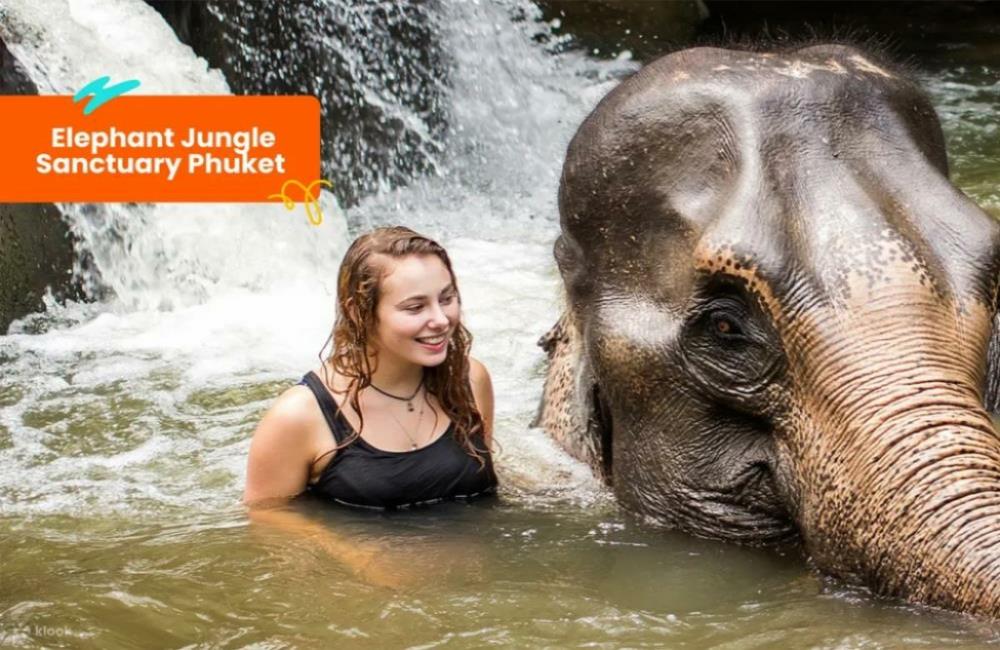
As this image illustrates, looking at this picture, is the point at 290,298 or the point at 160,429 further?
the point at 290,298

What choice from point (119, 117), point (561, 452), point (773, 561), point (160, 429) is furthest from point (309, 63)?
point (773, 561)

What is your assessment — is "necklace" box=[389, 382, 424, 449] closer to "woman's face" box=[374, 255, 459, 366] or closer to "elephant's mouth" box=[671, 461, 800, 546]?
"woman's face" box=[374, 255, 459, 366]

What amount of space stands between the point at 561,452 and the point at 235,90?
616 centimetres

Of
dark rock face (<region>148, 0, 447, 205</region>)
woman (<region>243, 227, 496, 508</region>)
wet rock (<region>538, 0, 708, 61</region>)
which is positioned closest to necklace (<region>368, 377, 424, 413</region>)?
woman (<region>243, 227, 496, 508</region>)

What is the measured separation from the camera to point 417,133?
35.1ft

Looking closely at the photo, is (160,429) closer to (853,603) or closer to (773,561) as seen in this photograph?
(773,561)

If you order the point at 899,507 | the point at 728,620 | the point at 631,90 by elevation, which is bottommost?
the point at 728,620

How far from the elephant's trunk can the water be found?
3.2 inches

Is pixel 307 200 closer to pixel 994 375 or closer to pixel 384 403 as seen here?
pixel 384 403

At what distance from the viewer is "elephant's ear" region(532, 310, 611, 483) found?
4293 mm

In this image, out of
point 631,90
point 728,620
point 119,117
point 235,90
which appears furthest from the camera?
point 235,90

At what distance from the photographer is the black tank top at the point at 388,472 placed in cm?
430

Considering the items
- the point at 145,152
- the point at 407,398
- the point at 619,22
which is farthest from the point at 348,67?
the point at 407,398

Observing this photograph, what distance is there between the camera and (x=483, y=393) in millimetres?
4617
